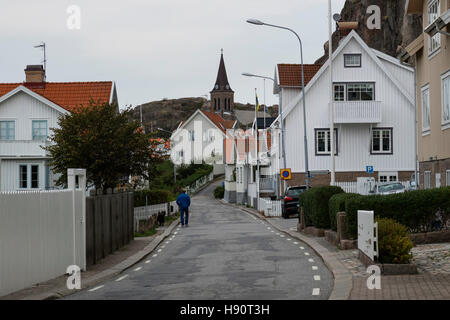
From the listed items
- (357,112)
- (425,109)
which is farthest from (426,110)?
(357,112)

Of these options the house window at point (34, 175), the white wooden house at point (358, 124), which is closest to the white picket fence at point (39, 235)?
the house window at point (34, 175)

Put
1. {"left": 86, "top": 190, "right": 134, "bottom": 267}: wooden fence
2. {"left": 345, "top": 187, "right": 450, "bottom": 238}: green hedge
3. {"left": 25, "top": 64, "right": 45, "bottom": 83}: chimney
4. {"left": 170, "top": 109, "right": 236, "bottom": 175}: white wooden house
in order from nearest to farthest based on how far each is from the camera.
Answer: {"left": 86, "top": 190, "right": 134, "bottom": 267}: wooden fence, {"left": 345, "top": 187, "right": 450, "bottom": 238}: green hedge, {"left": 25, "top": 64, "right": 45, "bottom": 83}: chimney, {"left": 170, "top": 109, "right": 236, "bottom": 175}: white wooden house

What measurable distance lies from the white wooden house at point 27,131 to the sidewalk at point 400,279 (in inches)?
1019

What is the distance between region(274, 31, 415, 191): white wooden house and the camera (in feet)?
151

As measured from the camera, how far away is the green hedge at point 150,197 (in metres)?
34.9

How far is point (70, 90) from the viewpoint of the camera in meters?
46.0

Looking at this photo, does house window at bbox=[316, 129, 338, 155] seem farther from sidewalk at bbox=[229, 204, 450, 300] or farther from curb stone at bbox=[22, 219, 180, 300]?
sidewalk at bbox=[229, 204, 450, 300]

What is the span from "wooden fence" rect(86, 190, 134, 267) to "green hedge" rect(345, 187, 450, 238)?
605 centimetres

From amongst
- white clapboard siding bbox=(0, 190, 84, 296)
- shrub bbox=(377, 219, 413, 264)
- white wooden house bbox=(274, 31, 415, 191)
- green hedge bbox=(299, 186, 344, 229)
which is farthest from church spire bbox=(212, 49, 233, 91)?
shrub bbox=(377, 219, 413, 264)

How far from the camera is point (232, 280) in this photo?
1332 centimetres

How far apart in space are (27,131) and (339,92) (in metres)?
19.4

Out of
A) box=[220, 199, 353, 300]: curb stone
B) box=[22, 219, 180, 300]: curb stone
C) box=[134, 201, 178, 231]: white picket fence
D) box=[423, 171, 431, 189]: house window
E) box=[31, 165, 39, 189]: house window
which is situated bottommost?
A: box=[22, 219, 180, 300]: curb stone

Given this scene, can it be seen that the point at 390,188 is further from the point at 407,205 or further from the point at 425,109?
the point at 407,205
